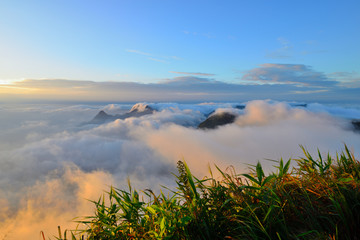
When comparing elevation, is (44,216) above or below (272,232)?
below

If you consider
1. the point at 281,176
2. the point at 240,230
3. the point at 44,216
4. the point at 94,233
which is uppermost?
the point at 281,176

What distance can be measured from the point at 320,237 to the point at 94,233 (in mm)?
3488

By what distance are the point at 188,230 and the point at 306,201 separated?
6.64 feet

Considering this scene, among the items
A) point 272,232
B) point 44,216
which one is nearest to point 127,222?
point 272,232

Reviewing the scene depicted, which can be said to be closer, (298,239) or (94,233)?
(298,239)

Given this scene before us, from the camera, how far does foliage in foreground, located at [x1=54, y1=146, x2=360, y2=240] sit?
8.55ft

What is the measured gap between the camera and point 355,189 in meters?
3.06

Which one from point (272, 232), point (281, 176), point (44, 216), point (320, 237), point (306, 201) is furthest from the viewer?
point (44, 216)

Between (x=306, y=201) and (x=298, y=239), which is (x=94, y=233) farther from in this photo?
(x=306, y=201)

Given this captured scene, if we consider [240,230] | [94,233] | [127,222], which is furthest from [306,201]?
[94,233]

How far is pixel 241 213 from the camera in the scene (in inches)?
118

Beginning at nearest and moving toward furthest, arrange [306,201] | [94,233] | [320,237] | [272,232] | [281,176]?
[320,237] < [272,232] < [306,201] < [94,233] < [281,176]

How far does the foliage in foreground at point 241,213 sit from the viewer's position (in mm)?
2605

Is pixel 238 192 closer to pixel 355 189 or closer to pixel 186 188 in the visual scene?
pixel 186 188
